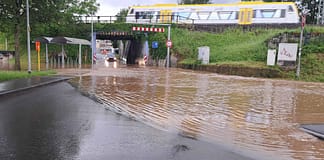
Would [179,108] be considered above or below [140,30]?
below

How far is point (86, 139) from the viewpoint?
20.2 feet

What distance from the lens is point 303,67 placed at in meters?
23.6

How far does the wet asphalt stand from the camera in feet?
17.3

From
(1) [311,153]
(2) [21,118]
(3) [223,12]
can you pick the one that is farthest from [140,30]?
(1) [311,153]

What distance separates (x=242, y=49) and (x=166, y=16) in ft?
40.8

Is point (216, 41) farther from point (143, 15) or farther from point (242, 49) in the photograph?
point (143, 15)

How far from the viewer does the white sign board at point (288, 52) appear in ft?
78.5

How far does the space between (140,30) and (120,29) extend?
3.44 meters

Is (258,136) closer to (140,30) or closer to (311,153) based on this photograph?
(311,153)

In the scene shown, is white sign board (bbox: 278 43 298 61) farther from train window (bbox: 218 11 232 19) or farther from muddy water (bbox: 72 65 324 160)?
train window (bbox: 218 11 232 19)

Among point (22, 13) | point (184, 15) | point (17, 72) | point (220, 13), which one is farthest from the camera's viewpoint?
point (184, 15)

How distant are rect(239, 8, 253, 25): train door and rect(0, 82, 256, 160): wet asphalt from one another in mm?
31683

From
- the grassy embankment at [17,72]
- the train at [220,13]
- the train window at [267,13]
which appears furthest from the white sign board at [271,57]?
the grassy embankment at [17,72]

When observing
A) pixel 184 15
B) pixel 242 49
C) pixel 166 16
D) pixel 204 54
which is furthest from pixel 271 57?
pixel 166 16
